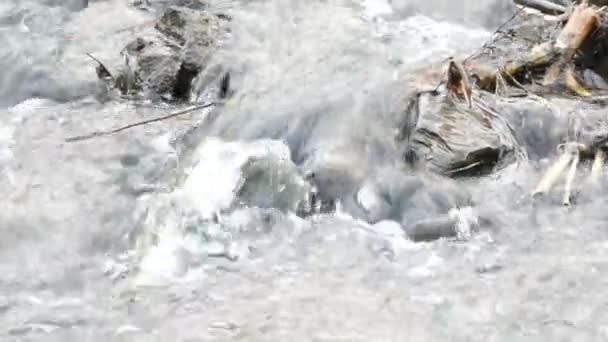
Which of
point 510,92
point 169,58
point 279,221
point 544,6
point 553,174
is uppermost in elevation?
point 544,6

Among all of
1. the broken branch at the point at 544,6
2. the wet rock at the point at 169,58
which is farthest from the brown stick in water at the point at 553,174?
the wet rock at the point at 169,58

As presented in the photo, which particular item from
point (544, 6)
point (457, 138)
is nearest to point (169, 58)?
point (457, 138)

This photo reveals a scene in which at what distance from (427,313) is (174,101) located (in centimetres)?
285

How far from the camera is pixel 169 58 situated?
20.5 ft

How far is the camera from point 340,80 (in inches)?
234

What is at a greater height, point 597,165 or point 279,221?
point 597,165

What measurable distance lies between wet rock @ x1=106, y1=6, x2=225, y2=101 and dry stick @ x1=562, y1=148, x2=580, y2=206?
2.65 m

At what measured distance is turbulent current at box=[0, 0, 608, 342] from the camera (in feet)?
13.0

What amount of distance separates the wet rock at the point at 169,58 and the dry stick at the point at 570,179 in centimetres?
265

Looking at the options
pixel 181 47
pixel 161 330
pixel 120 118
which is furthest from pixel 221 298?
pixel 181 47

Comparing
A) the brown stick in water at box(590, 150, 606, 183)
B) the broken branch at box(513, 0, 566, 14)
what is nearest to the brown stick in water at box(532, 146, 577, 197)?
the brown stick in water at box(590, 150, 606, 183)

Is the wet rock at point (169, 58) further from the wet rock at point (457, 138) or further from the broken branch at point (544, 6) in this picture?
the broken branch at point (544, 6)

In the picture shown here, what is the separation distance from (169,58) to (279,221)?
2049mm

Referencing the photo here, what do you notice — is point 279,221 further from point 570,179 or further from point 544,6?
Answer: point 544,6
